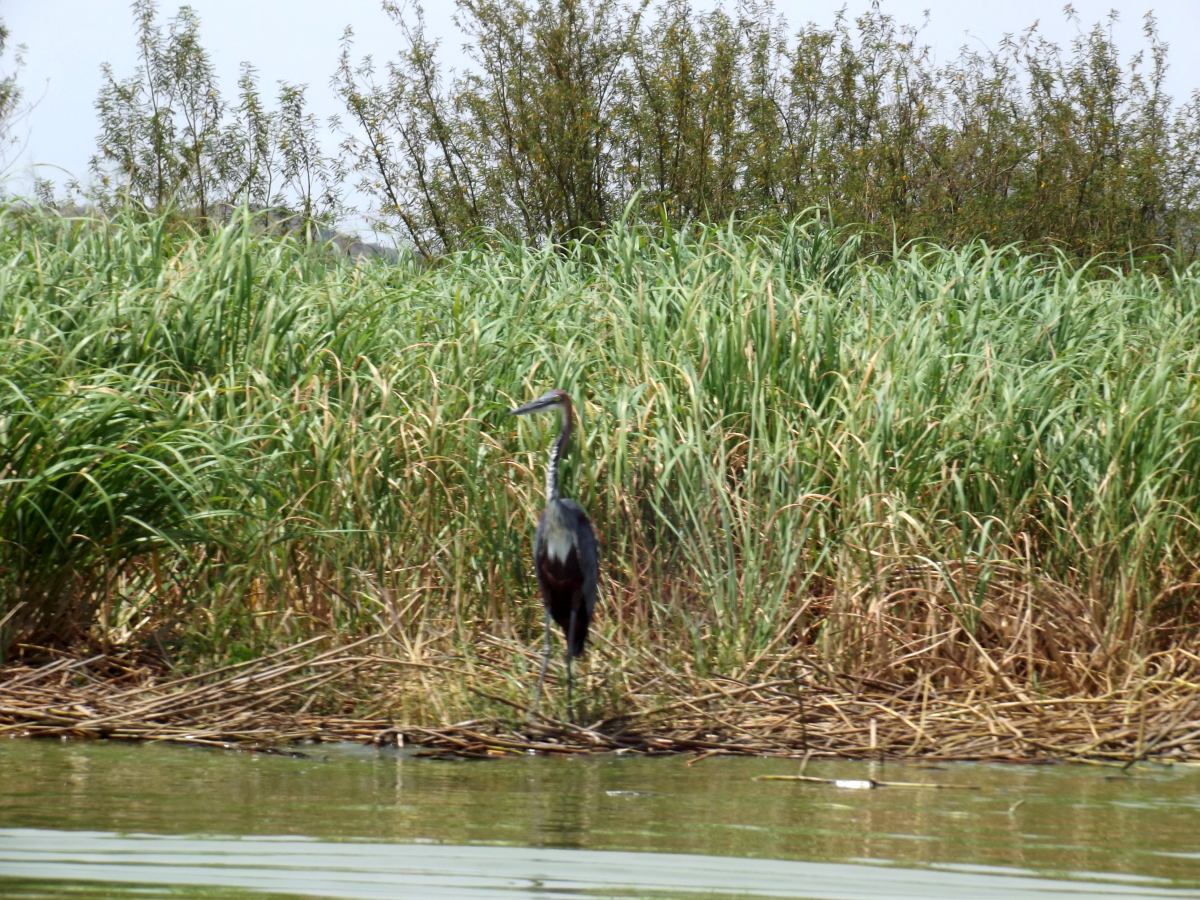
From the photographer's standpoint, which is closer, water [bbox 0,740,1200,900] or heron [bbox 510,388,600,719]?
water [bbox 0,740,1200,900]

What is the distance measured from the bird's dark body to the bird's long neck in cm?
6

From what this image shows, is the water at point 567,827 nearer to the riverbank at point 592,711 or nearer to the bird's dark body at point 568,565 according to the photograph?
the riverbank at point 592,711

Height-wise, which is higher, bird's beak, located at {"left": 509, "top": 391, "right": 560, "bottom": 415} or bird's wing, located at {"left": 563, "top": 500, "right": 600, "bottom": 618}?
bird's beak, located at {"left": 509, "top": 391, "right": 560, "bottom": 415}

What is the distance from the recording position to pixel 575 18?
619 inches

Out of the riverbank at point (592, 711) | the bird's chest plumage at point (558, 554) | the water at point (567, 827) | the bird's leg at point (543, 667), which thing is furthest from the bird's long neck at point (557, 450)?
the water at point (567, 827)

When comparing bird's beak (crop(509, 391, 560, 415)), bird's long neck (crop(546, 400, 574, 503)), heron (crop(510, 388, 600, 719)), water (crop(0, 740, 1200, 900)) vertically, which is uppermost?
bird's beak (crop(509, 391, 560, 415))

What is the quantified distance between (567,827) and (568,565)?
5.03 feet

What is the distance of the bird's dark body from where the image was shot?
15.4 ft

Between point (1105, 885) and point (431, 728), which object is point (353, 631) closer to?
point (431, 728)

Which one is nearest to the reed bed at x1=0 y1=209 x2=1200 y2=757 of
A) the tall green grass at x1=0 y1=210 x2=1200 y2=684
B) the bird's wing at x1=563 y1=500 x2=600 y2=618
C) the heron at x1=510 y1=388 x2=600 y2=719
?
the tall green grass at x1=0 y1=210 x2=1200 y2=684

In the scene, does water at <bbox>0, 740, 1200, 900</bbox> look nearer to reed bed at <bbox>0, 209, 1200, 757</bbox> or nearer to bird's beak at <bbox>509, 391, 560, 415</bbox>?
reed bed at <bbox>0, 209, 1200, 757</bbox>

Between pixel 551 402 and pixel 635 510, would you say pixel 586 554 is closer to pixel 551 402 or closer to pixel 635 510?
pixel 551 402

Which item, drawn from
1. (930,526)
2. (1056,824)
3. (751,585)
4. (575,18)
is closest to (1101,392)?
(930,526)

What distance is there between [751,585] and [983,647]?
3.10ft
